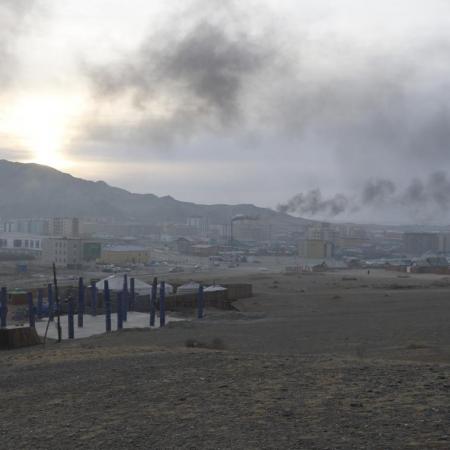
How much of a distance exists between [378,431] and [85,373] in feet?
19.5

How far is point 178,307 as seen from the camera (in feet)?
105

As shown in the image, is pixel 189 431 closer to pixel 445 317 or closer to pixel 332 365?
pixel 332 365

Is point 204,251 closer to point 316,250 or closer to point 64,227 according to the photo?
point 316,250

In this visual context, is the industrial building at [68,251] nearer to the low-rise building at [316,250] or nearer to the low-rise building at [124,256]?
the low-rise building at [124,256]

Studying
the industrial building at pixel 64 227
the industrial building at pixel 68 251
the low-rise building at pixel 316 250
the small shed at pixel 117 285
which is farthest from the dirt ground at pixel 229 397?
the industrial building at pixel 64 227

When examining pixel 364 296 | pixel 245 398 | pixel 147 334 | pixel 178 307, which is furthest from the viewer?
pixel 364 296

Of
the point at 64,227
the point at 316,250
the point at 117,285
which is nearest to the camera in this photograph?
the point at 117,285

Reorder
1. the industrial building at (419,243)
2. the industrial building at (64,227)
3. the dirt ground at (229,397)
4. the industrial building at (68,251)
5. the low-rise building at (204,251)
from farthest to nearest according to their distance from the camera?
the industrial building at (64,227) < the industrial building at (419,243) < the low-rise building at (204,251) < the industrial building at (68,251) < the dirt ground at (229,397)

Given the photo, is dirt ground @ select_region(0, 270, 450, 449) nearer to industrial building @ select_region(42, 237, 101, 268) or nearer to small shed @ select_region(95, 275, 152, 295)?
small shed @ select_region(95, 275, 152, 295)

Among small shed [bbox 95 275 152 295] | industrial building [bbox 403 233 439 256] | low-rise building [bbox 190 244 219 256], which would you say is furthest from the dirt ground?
industrial building [bbox 403 233 439 256]

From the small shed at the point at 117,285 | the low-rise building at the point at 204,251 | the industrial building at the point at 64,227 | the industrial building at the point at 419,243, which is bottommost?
the small shed at the point at 117,285

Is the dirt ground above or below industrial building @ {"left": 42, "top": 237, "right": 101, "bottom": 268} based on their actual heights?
below

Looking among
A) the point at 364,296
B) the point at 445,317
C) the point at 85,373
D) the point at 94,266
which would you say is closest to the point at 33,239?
the point at 94,266

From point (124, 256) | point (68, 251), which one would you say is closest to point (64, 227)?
point (124, 256)
